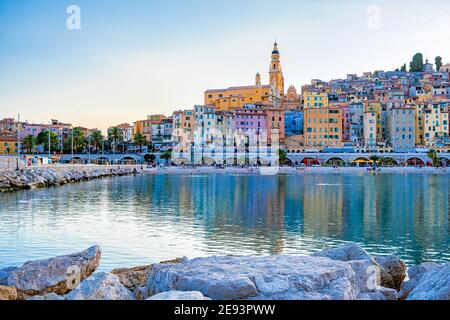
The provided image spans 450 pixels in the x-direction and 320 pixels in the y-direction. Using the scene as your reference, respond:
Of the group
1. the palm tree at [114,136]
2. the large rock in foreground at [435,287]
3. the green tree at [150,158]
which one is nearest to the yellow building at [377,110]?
the green tree at [150,158]

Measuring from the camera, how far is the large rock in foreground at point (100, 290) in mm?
5144

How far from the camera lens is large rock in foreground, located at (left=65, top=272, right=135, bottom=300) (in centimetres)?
514

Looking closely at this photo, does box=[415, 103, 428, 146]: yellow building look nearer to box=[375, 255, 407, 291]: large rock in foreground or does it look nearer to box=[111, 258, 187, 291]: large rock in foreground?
box=[375, 255, 407, 291]: large rock in foreground

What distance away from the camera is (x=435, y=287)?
5.07 m

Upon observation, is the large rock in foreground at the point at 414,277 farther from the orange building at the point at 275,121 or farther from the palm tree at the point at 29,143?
the palm tree at the point at 29,143

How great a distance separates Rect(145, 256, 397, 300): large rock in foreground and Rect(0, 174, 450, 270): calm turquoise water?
18.3 feet

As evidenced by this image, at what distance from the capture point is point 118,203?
2669cm

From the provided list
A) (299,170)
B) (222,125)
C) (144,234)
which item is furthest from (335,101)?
(144,234)

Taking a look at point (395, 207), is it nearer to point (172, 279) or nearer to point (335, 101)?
point (172, 279)

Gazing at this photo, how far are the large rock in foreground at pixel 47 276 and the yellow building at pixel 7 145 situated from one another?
8302cm

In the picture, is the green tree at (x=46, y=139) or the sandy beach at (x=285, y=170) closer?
the sandy beach at (x=285, y=170)

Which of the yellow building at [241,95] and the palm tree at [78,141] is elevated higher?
the yellow building at [241,95]

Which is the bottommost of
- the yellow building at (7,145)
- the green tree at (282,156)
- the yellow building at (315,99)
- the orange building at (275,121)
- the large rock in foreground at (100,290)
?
the large rock in foreground at (100,290)
